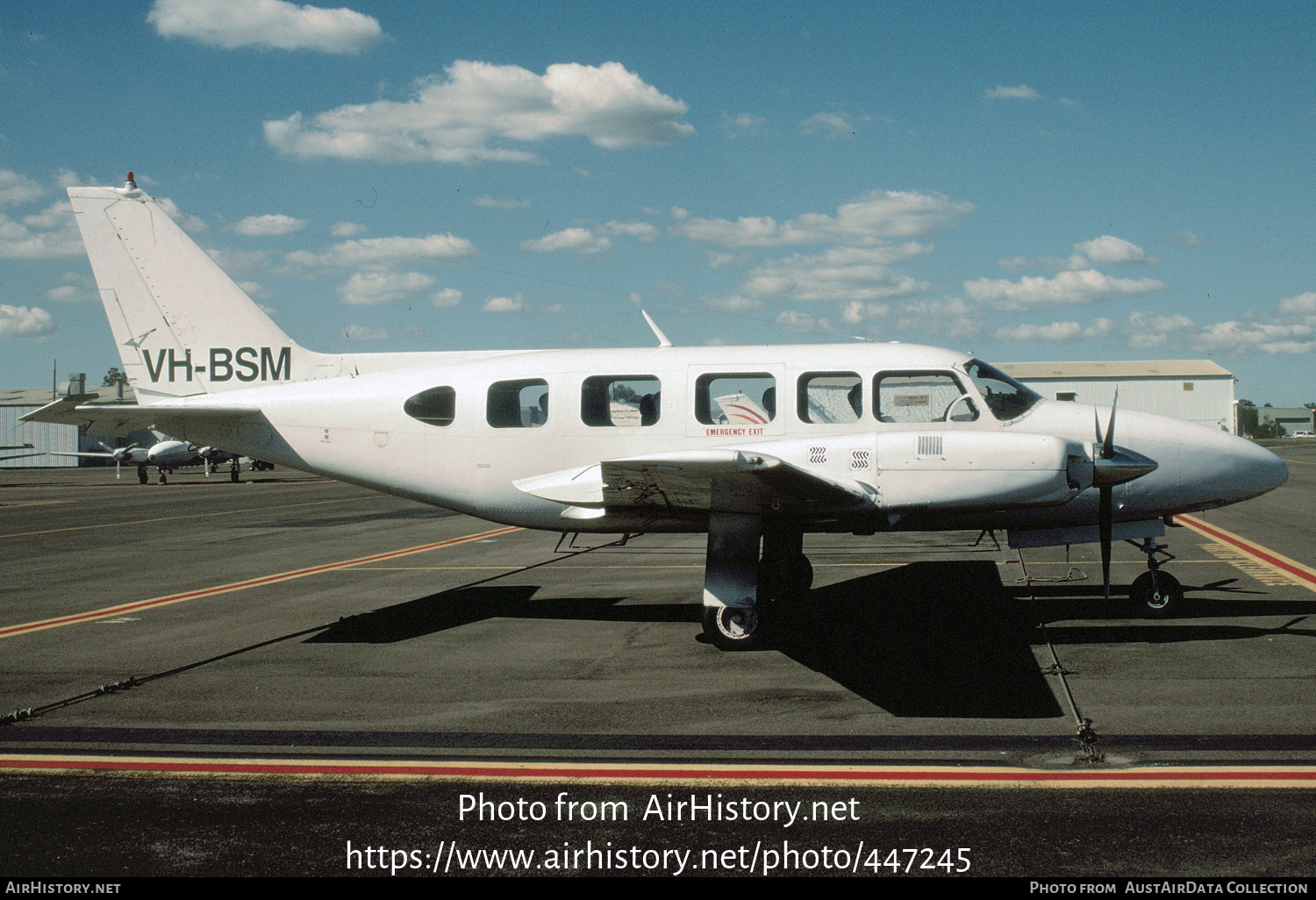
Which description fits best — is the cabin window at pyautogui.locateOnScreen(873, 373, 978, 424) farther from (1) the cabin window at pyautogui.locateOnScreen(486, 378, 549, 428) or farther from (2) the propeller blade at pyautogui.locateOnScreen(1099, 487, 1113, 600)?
(1) the cabin window at pyautogui.locateOnScreen(486, 378, 549, 428)

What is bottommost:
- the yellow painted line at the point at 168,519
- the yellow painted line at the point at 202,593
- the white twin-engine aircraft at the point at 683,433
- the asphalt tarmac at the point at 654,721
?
the yellow painted line at the point at 168,519

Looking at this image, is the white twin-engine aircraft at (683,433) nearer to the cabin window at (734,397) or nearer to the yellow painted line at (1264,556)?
the cabin window at (734,397)

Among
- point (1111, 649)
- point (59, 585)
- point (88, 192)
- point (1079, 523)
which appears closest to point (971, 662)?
point (1111, 649)

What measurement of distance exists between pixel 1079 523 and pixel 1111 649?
5.43ft

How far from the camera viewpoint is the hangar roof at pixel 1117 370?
84438mm

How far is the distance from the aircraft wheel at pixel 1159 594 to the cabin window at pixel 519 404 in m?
6.97

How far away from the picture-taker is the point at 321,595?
13.2 meters

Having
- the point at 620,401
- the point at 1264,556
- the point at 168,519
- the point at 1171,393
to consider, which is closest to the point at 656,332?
the point at 620,401

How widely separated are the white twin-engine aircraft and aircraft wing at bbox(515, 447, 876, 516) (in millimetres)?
31

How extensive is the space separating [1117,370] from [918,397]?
87935mm

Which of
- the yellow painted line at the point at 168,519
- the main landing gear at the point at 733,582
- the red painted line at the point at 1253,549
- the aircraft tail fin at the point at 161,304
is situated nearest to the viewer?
the main landing gear at the point at 733,582

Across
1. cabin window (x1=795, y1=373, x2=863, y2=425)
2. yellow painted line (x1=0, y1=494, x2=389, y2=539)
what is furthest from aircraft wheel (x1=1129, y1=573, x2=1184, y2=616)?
yellow painted line (x1=0, y1=494, x2=389, y2=539)

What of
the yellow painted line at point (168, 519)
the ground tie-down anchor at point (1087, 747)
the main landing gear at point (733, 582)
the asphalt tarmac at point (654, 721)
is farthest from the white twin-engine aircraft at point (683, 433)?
the yellow painted line at point (168, 519)
